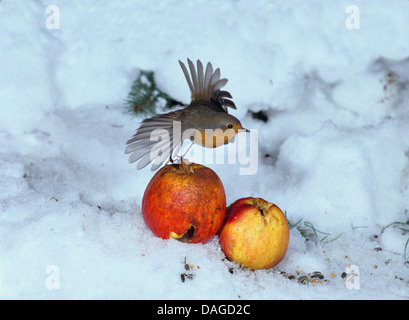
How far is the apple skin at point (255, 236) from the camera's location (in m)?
1.64

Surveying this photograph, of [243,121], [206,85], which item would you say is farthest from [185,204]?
[243,121]

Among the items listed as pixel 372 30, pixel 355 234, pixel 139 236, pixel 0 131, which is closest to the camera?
pixel 139 236

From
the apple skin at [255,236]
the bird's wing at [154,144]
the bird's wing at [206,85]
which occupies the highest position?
the bird's wing at [206,85]

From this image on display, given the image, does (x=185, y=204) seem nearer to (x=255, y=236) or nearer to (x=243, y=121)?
(x=255, y=236)

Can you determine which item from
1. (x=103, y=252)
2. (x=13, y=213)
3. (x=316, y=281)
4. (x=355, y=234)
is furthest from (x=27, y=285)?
(x=355, y=234)

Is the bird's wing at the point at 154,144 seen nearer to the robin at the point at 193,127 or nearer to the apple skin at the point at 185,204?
the robin at the point at 193,127

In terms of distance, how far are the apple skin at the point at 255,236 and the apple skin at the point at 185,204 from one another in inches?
2.5

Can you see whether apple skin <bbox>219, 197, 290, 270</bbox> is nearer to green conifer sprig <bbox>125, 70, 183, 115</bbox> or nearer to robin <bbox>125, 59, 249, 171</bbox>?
robin <bbox>125, 59, 249, 171</bbox>

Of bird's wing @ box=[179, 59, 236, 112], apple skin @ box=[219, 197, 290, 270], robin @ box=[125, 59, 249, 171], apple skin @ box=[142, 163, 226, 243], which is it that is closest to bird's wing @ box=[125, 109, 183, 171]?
robin @ box=[125, 59, 249, 171]

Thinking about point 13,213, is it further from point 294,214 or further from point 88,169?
point 294,214

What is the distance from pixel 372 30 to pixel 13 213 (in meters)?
2.04

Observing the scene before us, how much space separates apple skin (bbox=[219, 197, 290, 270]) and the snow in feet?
0.15

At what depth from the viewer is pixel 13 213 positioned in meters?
1.78

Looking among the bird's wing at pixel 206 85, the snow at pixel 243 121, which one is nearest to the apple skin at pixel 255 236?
the snow at pixel 243 121
